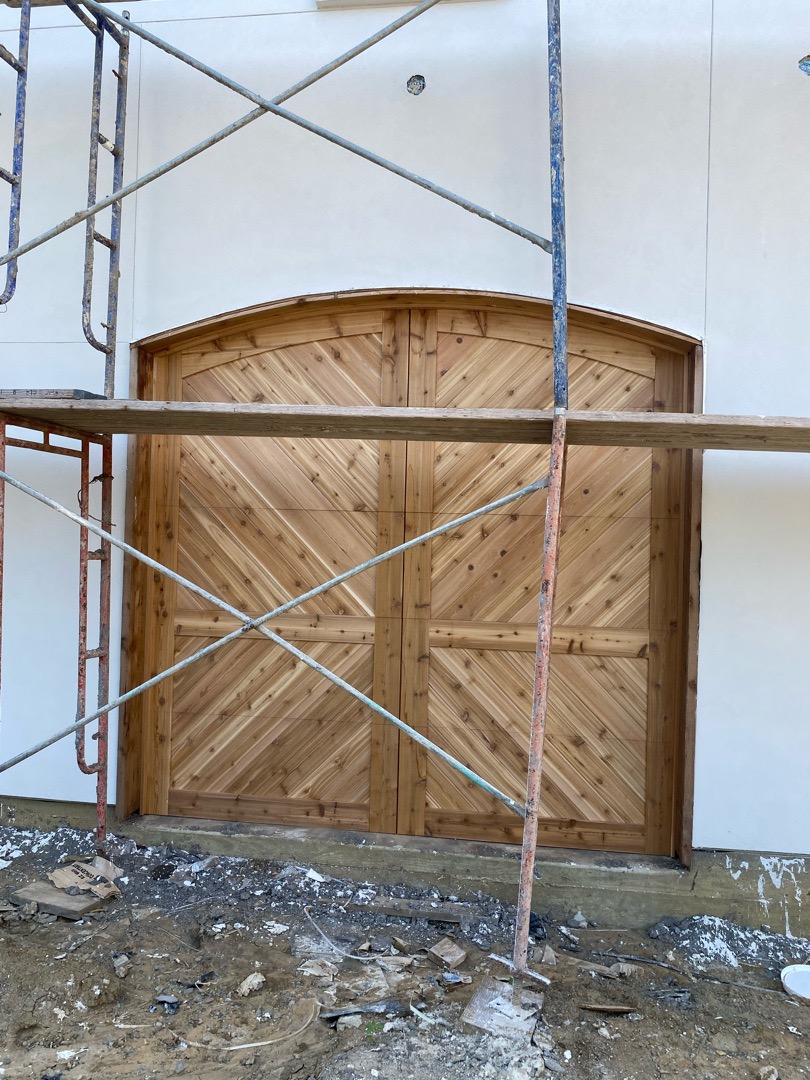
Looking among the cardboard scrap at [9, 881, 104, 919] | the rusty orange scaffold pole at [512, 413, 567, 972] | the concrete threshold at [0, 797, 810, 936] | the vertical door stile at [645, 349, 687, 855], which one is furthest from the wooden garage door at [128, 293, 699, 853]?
the rusty orange scaffold pole at [512, 413, 567, 972]

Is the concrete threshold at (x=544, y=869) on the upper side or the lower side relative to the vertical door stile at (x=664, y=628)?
lower

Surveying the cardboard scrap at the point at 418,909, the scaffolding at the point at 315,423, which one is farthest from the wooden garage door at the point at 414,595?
the scaffolding at the point at 315,423

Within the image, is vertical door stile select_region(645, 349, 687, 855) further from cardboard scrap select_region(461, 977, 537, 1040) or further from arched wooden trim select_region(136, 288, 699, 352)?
cardboard scrap select_region(461, 977, 537, 1040)

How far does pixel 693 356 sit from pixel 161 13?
3.36 metres

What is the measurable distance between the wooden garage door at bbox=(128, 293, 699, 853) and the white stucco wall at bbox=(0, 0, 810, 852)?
10.9 inches

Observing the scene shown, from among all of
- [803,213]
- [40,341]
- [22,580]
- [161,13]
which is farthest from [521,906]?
[161,13]

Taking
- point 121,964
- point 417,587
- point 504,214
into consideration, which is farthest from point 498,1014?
point 504,214

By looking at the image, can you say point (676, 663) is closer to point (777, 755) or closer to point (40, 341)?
point (777, 755)

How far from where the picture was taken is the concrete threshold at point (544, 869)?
3873 mm

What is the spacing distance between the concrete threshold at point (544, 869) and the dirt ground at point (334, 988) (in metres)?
0.07

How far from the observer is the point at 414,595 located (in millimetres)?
4266

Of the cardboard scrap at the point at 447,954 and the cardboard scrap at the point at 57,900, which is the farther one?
the cardboard scrap at the point at 57,900

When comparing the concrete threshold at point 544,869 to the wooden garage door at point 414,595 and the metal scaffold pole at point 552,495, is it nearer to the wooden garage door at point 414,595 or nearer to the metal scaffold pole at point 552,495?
the wooden garage door at point 414,595

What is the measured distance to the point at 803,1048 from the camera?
299 cm
